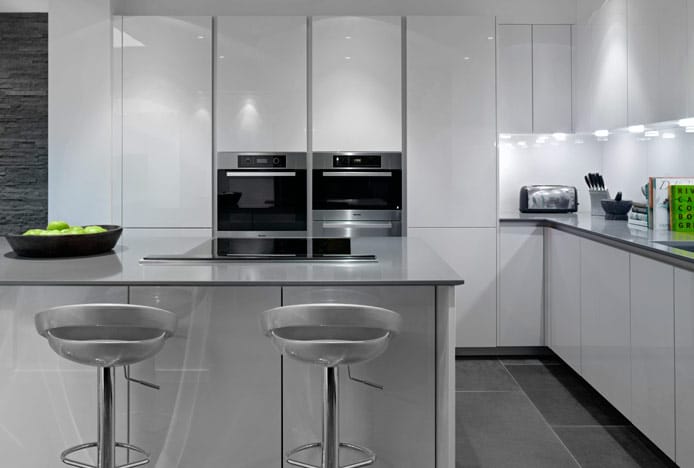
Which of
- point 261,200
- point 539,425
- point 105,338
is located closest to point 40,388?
point 105,338

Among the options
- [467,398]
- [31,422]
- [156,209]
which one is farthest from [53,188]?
[467,398]

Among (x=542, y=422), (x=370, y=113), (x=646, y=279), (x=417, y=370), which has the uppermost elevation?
(x=370, y=113)

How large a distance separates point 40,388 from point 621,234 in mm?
2686

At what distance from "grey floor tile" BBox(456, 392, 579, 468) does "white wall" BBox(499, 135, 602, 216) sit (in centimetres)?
182

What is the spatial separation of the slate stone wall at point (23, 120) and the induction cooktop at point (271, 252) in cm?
249

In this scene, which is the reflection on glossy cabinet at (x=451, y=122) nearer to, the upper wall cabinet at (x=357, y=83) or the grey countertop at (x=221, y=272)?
the upper wall cabinet at (x=357, y=83)

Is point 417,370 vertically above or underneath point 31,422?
above

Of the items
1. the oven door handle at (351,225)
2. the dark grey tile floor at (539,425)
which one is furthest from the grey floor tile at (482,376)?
the oven door handle at (351,225)

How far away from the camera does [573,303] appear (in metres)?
4.04

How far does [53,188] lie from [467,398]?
3.11 m

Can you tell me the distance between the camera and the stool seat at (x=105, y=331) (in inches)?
81.0

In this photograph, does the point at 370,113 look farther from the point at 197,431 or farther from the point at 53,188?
the point at 197,431

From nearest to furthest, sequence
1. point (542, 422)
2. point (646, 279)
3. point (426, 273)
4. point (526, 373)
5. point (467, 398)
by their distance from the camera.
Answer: point (426, 273) → point (646, 279) → point (542, 422) → point (467, 398) → point (526, 373)

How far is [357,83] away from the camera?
181 inches
